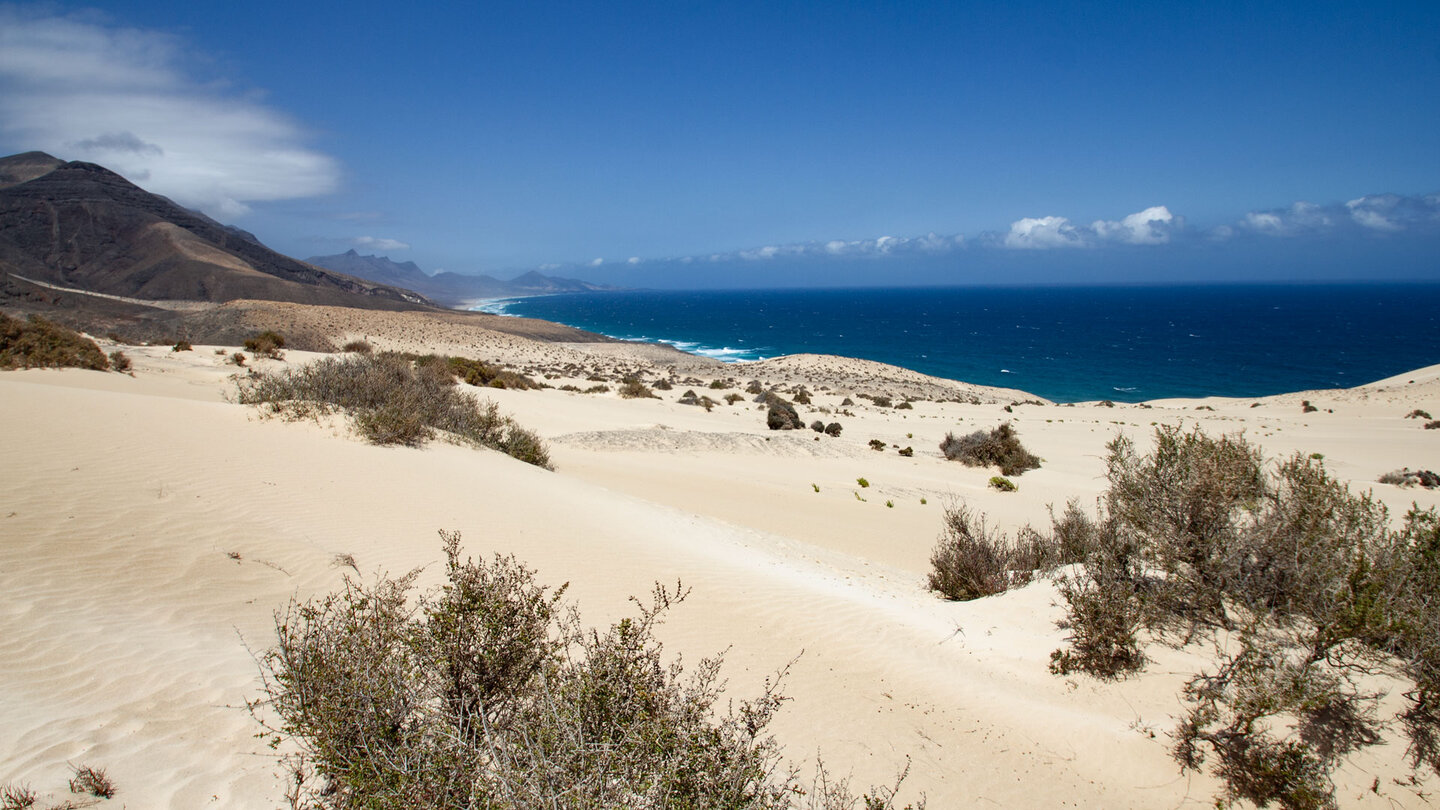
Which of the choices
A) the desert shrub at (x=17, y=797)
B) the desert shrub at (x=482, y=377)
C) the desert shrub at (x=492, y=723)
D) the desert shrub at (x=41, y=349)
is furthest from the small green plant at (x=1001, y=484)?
the desert shrub at (x=41, y=349)

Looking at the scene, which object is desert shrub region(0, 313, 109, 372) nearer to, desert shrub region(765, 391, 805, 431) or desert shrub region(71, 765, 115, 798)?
desert shrub region(71, 765, 115, 798)

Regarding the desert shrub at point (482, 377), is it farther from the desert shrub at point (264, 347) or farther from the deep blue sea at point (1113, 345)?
the deep blue sea at point (1113, 345)

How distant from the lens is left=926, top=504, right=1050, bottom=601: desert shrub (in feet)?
24.5

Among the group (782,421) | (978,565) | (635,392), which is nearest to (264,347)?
(635,392)

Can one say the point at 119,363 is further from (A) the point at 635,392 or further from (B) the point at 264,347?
(A) the point at 635,392

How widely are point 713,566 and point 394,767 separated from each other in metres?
5.28

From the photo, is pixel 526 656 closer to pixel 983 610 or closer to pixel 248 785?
pixel 248 785

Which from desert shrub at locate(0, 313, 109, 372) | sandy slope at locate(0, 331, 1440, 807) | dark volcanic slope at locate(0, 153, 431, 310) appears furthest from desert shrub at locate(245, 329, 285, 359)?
dark volcanic slope at locate(0, 153, 431, 310)

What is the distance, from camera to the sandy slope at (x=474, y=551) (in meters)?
3.85

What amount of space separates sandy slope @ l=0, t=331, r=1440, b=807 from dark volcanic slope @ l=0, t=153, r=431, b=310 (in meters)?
70.5

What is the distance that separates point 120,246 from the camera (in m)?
78.6

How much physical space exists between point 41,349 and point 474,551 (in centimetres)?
1635

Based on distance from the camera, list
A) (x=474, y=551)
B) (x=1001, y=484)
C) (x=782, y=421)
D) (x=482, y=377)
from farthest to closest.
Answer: (x=482, y=377)
(x=782, y=421)
(x=1001, y=484)
(x=474, y=551)

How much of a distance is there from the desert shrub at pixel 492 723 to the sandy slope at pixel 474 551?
0.75 m
